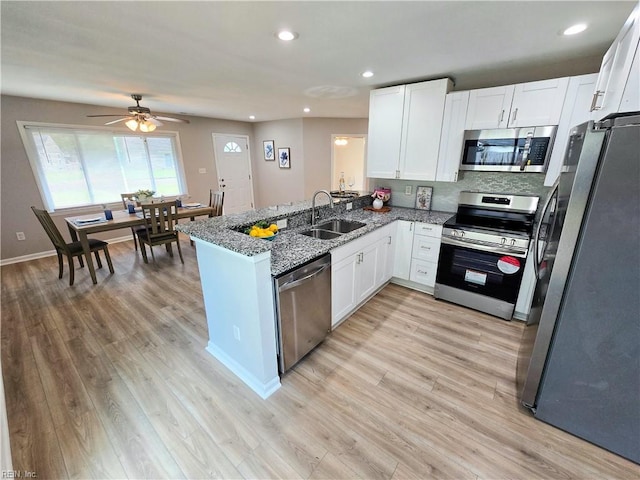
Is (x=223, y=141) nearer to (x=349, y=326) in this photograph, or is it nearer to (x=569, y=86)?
(x=349, y=326)

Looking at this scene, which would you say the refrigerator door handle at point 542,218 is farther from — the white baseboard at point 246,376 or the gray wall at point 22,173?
the gray wall at point 22,173

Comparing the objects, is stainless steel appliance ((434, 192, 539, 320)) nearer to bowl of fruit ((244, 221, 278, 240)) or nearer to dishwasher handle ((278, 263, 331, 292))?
dishwasher handle ((278, 263, 331, 292))

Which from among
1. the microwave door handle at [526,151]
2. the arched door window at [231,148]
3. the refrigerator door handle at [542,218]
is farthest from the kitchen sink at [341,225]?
the arched door window at [231,148]

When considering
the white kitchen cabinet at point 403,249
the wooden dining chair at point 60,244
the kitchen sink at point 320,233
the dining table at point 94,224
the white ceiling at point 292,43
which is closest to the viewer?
the white ceiling at point 292,43

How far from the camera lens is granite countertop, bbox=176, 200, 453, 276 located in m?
1.66

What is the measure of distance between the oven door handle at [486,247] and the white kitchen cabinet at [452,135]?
2.27ft

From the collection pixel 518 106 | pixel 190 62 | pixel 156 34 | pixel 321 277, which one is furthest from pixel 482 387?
pixel 190 62

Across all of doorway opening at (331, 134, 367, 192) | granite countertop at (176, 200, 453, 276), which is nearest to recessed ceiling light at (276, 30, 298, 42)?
granite countertop at (176, 200, 453, 276)

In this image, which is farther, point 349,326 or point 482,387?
→ point 349,326

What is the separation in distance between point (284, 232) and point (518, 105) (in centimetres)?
245

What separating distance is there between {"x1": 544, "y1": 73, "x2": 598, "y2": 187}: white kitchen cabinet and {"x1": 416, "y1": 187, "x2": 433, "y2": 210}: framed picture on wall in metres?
1.19

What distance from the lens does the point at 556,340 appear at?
1451 millimetres

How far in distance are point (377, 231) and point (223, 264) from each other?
1.58m

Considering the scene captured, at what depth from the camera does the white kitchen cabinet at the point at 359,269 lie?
2252 mm
